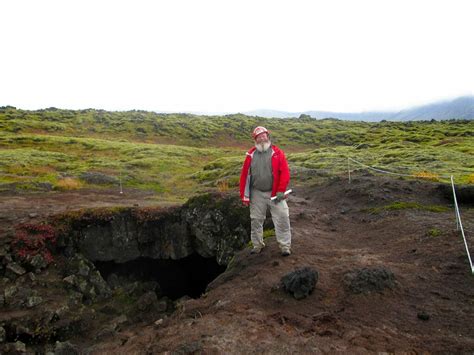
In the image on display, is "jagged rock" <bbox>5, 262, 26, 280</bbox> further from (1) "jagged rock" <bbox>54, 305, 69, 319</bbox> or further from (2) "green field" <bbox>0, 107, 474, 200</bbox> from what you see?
(2) "green field" <bbox>0, 107, 474, 200</bbox>

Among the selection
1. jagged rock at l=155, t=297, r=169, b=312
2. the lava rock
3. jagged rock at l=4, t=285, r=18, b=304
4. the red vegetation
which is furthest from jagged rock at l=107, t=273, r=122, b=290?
the lava rock

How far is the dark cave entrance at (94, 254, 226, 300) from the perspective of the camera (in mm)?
19500

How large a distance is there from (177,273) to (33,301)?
822 cm

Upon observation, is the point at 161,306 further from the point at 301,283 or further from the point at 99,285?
the point at 301,283

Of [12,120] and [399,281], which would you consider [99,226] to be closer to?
[399,281]

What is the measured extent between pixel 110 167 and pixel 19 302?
76.4ft

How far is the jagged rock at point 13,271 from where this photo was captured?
14.2 meters

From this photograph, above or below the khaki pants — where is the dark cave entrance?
below

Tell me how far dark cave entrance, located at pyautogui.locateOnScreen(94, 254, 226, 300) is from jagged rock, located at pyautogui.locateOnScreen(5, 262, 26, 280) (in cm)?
547

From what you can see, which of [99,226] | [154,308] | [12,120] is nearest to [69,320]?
[154,308]

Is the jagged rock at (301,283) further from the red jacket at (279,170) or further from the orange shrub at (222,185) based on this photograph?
the orange shrub at (222,185)

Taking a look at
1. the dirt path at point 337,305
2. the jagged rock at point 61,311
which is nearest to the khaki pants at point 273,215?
the dirt path at point 337,305

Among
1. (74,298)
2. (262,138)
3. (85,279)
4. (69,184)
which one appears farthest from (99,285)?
(69,184)

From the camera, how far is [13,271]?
1422cm
